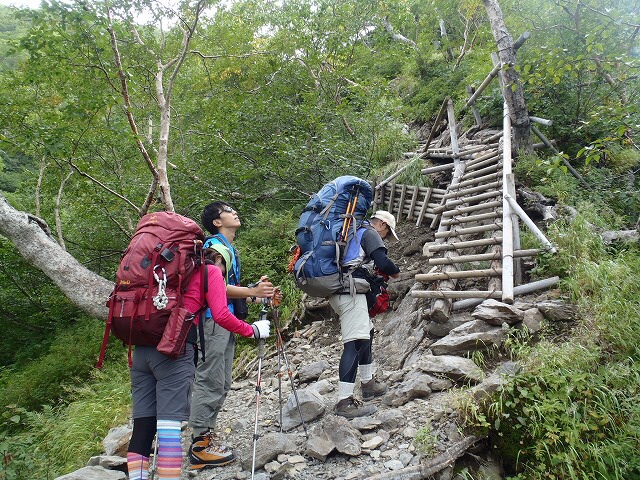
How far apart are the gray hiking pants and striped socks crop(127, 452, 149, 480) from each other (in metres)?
0.84

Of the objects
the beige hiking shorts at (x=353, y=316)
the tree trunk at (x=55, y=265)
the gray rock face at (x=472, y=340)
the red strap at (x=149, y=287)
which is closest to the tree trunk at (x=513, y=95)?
the gray rock face at (x=472, y=340)

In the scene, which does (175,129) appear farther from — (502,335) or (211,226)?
(502,335)

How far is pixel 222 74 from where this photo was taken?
46.5ft

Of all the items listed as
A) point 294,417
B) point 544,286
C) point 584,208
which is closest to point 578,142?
point 584,208

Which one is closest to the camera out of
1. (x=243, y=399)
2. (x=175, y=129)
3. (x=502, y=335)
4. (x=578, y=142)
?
(x=502, y=335)

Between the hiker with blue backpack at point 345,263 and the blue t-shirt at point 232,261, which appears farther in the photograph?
the hiker with blue backpack at point 345,263

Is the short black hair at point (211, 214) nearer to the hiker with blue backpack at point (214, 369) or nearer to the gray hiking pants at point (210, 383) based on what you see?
the hiker with blue backpack at point (214, 369)

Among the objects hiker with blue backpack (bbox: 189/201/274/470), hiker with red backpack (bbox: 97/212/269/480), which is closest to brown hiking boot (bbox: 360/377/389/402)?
hiker with blue backpack (bbox: 189/201/274/470)

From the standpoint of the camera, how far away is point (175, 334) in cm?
250

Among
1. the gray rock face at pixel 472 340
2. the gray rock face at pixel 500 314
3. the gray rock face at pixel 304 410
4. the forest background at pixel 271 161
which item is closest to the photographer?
the forest background at pixel 271 161

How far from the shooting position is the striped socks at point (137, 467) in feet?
8.43

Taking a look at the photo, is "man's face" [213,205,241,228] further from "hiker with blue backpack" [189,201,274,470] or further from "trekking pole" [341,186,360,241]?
"trekking pole" [341,186,360,241]

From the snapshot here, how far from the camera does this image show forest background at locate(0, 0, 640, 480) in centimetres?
325

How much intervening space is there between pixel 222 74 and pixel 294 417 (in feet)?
42.7
